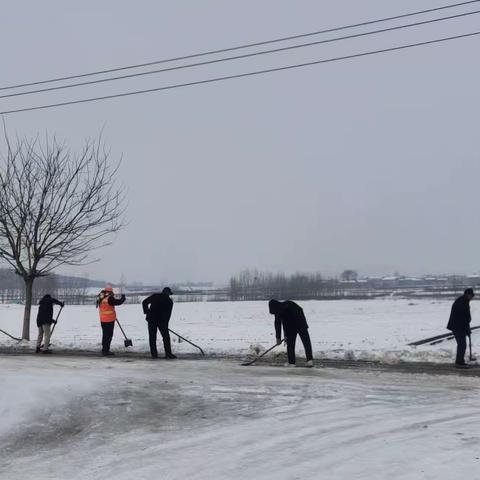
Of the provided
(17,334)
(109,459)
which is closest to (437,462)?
(109,459)

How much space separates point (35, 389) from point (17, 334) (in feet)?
57.8

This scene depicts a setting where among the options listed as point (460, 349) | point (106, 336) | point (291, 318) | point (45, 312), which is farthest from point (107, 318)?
point (460, 349)

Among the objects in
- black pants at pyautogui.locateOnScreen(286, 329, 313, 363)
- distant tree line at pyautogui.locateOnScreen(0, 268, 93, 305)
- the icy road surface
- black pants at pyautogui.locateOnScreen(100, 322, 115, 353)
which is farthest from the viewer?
distant tree line at pyautogui.locateOnScreen(0, 268, 93, 305)

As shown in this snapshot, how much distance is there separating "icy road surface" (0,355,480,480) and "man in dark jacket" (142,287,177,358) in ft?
8.24

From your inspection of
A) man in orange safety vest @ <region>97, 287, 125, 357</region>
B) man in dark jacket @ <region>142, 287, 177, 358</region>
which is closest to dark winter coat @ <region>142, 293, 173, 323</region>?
man in dark jacket @ <region>142, 287, 177, 358</region>

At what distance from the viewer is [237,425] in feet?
25.3

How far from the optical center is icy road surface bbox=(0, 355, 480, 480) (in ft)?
19.6

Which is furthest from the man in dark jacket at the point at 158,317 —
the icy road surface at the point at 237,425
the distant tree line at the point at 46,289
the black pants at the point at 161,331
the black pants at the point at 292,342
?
the distant tree line at the point at 46,289

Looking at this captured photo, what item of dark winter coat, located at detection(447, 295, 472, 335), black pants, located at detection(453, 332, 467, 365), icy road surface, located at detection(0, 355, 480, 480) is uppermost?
dark winter coat, located at detection(447, 295, 472, 335)

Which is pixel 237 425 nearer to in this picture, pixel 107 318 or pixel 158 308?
pixel 158 308

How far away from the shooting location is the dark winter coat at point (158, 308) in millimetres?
14703

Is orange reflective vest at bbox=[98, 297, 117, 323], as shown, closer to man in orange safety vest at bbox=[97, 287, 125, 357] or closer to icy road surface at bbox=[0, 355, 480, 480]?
man in orange safety vest at bbox=[97, 287, 125, 357]

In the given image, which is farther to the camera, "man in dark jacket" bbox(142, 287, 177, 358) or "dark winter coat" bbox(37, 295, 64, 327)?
"dark winter coat" bbox(37, 295, 64, 327)

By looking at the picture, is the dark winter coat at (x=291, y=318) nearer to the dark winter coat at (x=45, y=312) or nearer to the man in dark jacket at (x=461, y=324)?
the man in dark jacket at (x=461, y=324)
